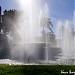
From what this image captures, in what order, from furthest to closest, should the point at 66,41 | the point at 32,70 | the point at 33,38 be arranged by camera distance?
1. the point at 66,41
2. the point at 33,38
3. the point at 32,70

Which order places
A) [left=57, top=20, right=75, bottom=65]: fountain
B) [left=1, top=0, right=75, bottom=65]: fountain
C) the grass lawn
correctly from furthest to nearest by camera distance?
[left=57, top=20, right=75, bottom=65]: fountain
[left=1, top=0, right=75, bottom=65]: fountain
the grass lawn

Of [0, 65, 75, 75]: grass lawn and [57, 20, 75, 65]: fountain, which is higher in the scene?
[57, 20, 75, 65]: fountain

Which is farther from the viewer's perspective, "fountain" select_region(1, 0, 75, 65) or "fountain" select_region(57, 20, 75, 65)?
"fountain" select_region(57, 20, 75, 65)

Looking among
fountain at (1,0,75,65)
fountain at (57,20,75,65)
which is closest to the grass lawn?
fountain at (1,0,75,65)

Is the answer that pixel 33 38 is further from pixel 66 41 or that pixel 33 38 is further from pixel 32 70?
pixel 32 70

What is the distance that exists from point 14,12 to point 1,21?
2.53ft

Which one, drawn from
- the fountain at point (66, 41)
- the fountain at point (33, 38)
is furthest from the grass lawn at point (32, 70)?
the fountain at point (66, 41)

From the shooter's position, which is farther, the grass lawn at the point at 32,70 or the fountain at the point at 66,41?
the fountain at the point at 66,41

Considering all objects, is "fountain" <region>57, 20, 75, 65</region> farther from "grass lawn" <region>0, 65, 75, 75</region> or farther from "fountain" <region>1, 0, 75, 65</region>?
"grass lawn" <region>0, 65, 75, 75</region>

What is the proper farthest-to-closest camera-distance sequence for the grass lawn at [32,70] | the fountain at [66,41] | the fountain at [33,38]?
the fountain at [66,41] < the fountain at [33,38] < the grass lawn at [32,70]

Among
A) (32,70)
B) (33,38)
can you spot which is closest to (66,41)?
(33,38)

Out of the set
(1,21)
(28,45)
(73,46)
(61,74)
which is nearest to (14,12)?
(1,21)

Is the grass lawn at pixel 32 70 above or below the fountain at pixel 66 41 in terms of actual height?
below

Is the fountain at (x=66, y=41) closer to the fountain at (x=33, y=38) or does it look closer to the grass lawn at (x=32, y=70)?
the fountain at (x=33, y=38)
